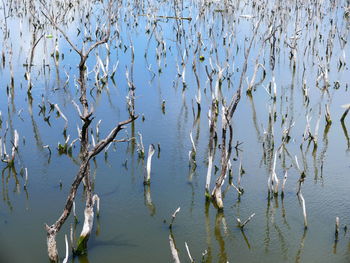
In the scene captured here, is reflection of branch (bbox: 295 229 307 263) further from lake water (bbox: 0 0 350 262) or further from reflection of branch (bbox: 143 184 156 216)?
reflection of branch (bbox: 143 184 156 216)

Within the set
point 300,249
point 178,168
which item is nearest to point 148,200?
point 178,168

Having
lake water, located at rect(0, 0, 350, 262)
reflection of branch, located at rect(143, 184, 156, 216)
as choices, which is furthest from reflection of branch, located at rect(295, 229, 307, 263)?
reflection of branch, located at rect(143, 184, 156, 216)

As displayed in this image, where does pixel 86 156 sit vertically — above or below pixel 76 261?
above

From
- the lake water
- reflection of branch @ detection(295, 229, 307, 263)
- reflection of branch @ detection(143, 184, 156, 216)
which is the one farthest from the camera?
reflection of branch @ detection(143, 184, 156, 216)

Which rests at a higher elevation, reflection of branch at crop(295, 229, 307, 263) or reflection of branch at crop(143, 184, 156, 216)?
reflection of branch at crop(143, 184, 156, 216)

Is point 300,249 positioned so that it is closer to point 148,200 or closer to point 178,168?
point 148,200

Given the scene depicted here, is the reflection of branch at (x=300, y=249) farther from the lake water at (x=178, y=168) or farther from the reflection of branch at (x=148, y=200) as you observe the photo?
the reflection of branch at (x=148, y=200)

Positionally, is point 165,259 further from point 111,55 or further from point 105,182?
point 111,55

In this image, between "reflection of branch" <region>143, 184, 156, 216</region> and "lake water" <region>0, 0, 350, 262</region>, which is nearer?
"lake water" <region>0, 0, 350, 262</region>

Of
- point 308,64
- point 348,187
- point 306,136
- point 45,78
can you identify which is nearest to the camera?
point 348,187

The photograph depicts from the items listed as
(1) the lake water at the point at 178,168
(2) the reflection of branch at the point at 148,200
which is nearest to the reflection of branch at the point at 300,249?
(1) the lake water at the point at 178,168

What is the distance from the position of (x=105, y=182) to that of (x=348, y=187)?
362 centimetres

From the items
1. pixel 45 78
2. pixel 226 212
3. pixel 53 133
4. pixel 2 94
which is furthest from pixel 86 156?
pixel 45 78

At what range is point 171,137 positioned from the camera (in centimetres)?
1019
